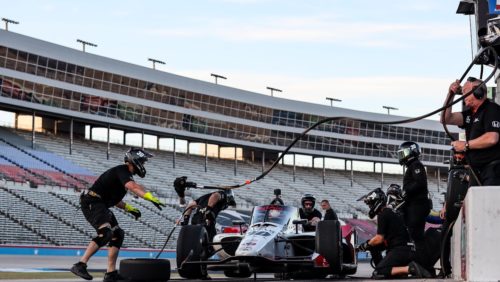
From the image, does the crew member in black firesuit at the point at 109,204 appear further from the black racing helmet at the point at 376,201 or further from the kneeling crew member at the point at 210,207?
the black racing helmet at the point at 376,201

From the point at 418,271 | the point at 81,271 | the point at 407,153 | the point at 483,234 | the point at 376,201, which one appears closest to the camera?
the point at 483,234

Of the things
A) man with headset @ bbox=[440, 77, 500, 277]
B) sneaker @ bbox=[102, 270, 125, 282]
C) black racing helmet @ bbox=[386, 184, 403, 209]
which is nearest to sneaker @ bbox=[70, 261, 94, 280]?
sneaker @ bbox=[102, 270, 125, 282]

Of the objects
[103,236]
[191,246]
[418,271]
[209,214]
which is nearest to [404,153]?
[418,271]

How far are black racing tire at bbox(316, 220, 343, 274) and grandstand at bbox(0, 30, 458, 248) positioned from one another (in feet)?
96.5

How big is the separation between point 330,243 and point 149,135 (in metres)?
52.8

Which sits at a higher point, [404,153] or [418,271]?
[404,153]

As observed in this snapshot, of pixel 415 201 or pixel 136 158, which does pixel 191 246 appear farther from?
pixel 415 201

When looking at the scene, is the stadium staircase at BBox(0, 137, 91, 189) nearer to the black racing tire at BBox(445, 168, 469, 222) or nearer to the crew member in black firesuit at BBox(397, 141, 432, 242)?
the crew member in black firesuit at BBox(397, 141, 432, 242)

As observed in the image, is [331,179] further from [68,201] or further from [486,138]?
[486,138]

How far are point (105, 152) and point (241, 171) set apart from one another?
13.1 metres

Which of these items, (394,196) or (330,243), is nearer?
(330,243)

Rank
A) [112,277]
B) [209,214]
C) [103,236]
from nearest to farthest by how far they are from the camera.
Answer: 1. [112,277]
2. [103,236]
3. [209,214]

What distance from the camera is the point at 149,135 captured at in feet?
208

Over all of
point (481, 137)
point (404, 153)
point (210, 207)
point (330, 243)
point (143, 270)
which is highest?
point (481, 137)
